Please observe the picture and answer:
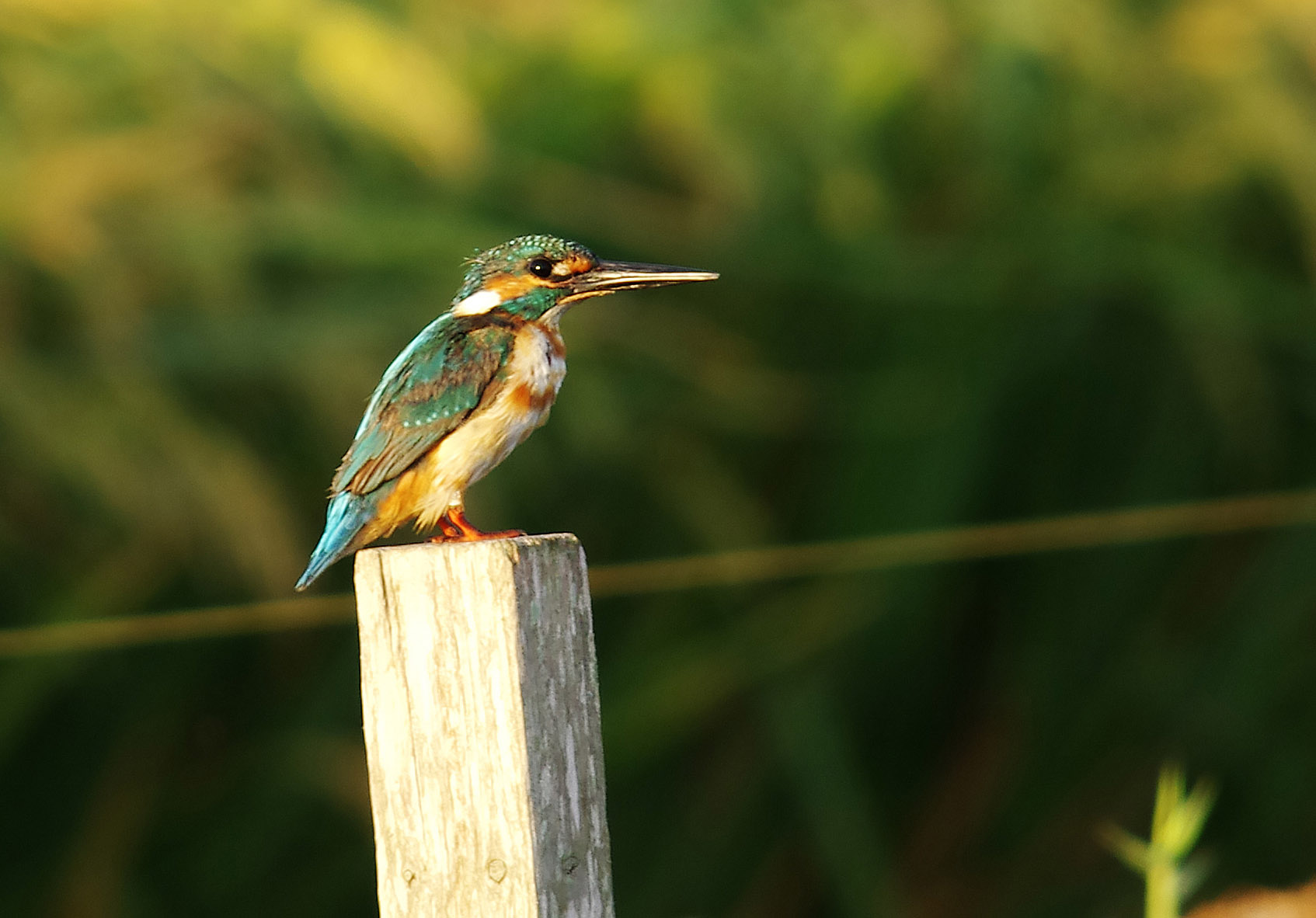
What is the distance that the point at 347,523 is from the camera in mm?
1254

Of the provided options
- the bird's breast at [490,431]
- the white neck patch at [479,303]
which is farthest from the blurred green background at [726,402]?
the bird's breast at [490,431]

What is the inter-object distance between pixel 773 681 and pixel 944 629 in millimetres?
407

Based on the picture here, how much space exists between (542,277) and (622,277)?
69 millimetres

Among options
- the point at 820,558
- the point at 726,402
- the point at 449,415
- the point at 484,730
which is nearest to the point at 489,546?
the point at 484,730

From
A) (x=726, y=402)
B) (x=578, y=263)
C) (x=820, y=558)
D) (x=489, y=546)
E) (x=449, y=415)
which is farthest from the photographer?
(x=820, y=558)

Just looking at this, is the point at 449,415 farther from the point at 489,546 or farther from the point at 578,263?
the point at 489,546

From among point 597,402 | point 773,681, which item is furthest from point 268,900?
point 597,402

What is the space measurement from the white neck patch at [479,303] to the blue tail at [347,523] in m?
0.17

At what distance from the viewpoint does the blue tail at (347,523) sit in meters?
1.25

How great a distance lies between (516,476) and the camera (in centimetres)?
252

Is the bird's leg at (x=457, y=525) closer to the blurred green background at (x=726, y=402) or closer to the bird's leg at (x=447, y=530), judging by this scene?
the bird's leg at (x=447, y=530)

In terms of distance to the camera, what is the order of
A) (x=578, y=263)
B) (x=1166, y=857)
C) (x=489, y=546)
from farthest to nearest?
(x=578, y=263) < (x=1166, y=857) < (x=489, y=546)

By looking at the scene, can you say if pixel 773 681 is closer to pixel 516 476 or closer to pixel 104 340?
pixel 516 476

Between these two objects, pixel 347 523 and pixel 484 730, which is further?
pixel 347 523
